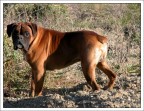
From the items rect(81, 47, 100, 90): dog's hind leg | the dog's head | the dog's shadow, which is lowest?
the dog's shadow

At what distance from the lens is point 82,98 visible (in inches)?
251

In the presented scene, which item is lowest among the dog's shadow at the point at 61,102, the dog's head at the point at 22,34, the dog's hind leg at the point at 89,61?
the dog's shadow at the point at 61,102

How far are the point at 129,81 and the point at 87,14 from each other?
23.2 feet

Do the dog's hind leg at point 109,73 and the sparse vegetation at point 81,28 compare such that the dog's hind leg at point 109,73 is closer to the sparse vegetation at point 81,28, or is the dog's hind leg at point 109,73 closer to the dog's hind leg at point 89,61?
the sparse vegetation at point 81,28

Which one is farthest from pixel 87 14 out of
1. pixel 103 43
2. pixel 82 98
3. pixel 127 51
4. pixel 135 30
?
pixel 82 98

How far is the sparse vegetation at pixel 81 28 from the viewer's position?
7973mm

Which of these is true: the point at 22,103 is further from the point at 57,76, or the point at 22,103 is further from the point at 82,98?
the point at 57,76

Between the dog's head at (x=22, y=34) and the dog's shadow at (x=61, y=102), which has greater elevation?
the dog's head at (x=22, y=34)

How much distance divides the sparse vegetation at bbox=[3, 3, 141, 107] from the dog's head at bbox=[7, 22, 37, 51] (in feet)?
3.37

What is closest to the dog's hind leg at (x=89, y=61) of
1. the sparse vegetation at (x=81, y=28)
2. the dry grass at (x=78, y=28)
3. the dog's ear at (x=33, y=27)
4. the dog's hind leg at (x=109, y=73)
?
the dog's hind leg at (x=109, y=73)

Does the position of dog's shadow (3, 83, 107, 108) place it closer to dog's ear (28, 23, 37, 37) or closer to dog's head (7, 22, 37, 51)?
dog's head (7, 22, 37, 51)

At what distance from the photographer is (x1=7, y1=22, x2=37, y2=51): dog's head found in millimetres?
6879

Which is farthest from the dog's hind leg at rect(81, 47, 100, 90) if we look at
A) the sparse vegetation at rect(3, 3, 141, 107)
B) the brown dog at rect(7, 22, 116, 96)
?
the sparse vegetation at rect(3, 3, 141, 107)

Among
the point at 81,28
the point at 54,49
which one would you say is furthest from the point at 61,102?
the point at 81,28
